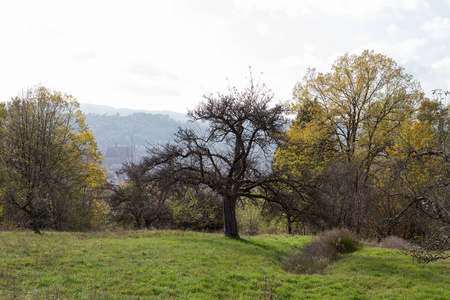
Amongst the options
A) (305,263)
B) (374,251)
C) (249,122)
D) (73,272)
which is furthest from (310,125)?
(73,272)

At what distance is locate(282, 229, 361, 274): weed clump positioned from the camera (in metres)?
12.6

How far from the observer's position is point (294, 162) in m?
24.5

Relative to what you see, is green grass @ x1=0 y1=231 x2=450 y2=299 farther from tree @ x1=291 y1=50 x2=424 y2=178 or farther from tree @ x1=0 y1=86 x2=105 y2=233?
tree @ x1=291 y1=50 x2=424 y2=178

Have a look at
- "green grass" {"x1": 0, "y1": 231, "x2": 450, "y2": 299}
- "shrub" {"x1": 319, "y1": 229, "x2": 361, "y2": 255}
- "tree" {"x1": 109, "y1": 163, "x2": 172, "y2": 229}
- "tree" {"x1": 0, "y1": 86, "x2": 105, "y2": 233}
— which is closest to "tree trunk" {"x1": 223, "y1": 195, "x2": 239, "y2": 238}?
"green grass" {"x1": 0, "y1": 231, "x2": 450, "y2": 299}

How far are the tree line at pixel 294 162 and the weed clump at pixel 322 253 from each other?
1338mm

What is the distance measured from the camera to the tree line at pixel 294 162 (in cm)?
1698

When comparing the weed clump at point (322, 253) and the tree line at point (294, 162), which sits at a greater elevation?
the tree line at point (294, 162)

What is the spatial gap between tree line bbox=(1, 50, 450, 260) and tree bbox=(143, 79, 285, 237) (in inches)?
2.8

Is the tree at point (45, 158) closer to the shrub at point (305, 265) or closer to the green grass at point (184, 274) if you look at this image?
the green grass at point (184, 274)

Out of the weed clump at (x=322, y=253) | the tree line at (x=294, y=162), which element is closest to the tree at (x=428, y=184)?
the tree line at (x=294, y=162)

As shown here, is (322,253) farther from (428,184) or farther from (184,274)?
(184,274)

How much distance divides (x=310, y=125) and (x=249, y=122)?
1023cm

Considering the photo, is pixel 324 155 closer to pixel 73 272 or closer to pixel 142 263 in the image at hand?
pixel 142 263

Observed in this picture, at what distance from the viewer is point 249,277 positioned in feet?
34.0
